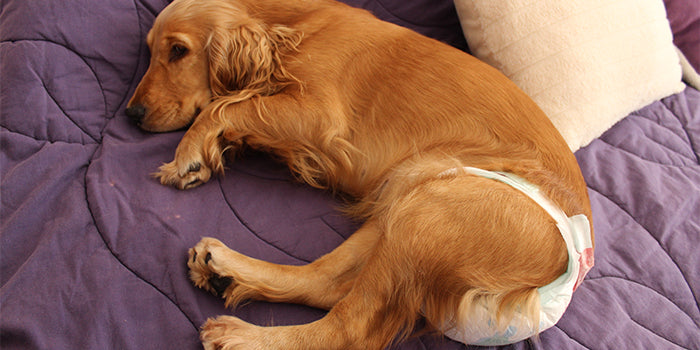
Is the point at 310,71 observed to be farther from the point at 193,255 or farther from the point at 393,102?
the point at 193,255

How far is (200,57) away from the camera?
1.77 meters

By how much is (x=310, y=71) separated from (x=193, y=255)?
2.61 ft

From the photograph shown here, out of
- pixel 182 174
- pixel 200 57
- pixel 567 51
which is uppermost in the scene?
pixel 567 51

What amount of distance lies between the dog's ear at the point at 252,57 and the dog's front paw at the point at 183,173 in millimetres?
375

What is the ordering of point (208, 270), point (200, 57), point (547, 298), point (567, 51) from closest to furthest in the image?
point (547, 298) → point (208, 270) → point (200, 57) → point (567, 51)

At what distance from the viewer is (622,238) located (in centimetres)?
174

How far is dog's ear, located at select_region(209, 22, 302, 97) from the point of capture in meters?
1.73

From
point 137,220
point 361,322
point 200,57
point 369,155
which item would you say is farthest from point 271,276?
point 200,57

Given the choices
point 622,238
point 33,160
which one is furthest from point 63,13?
point 622,238

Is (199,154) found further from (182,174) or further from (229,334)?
(229,334)

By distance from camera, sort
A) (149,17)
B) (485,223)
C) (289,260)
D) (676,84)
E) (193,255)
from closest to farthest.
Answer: (485,223), (193,255), (289,260), (149,17), (676,84)

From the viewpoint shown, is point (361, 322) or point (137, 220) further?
point (137, 220)

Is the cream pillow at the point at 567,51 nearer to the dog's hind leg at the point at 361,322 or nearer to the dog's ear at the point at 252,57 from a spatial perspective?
the dog's ear at the point at 252,57

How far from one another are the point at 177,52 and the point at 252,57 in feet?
0.95
